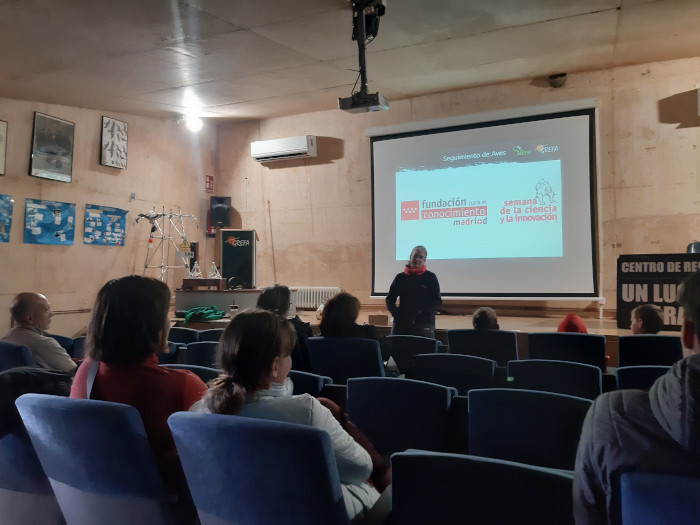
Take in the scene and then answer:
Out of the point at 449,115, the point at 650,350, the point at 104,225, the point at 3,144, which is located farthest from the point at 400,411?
the point at 104,225

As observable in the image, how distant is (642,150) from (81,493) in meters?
7.06

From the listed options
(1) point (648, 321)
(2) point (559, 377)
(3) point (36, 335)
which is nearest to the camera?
(2) point (559, 377)

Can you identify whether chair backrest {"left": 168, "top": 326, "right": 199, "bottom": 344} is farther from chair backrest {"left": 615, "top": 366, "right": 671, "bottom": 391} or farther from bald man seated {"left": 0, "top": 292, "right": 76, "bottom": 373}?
chair backrest {"left": 615, "top": 366, "right": 671, "bottom": 391}

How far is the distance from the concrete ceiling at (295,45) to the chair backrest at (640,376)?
375 centimetres

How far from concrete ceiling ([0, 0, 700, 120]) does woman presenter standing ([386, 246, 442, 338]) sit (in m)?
2.46

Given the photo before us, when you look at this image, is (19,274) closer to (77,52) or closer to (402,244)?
(77,52)

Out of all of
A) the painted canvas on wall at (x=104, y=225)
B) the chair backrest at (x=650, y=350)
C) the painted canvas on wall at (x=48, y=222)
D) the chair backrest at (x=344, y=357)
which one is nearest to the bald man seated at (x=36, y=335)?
the chair backrest at (x=344, y=357)

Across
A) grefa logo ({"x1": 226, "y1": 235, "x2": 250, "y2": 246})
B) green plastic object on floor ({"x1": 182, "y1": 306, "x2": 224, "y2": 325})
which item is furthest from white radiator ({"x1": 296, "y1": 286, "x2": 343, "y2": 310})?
green plastic object on floor ({"x1": 182, "y1": 306, "x2": 224, "y2": 325})

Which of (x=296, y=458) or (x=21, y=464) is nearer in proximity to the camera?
(x=296, y=458)

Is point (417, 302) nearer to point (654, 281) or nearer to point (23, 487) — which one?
point (654, 281)

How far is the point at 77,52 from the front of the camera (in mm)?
5566

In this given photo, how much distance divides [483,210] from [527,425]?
559 cm

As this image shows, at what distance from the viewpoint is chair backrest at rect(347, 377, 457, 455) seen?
86.6 inches

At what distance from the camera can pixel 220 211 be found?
9125 mm
